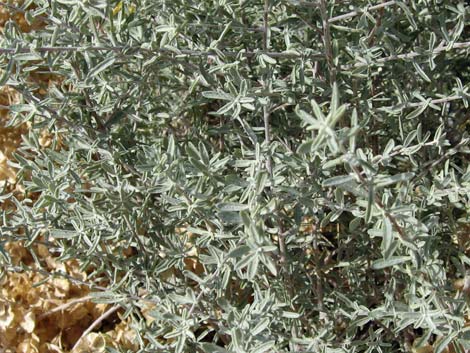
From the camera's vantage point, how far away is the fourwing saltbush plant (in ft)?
4.60

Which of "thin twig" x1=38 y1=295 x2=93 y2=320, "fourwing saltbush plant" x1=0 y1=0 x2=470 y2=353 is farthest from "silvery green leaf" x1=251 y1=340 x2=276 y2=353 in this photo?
"thin twig" x1=38 y1=295 x2=93 y2=320

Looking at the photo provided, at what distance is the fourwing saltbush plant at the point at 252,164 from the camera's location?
1403 mm

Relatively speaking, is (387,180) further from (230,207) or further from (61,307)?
(61,307)

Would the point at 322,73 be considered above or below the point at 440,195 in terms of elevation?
above

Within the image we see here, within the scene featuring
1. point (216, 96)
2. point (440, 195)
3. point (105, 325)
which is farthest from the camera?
point (105, 325)

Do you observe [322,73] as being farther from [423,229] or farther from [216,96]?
[423,229]

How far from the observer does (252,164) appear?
136 cm

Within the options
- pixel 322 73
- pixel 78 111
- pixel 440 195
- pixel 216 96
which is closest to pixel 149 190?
pixel 216 96

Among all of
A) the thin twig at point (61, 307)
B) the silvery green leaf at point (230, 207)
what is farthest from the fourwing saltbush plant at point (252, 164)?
the thin twig at point (61, 307)

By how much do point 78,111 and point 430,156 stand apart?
891mm

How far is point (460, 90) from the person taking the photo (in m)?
1.53

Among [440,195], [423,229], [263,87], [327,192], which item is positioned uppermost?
[263,87]

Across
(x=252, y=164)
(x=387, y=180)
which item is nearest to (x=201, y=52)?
(x=252, y=164)

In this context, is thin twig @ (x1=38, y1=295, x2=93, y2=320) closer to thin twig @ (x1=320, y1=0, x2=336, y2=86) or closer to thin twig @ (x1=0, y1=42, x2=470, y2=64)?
thin twig @ (x1=0, y1=42, x2=470, y2=64)
